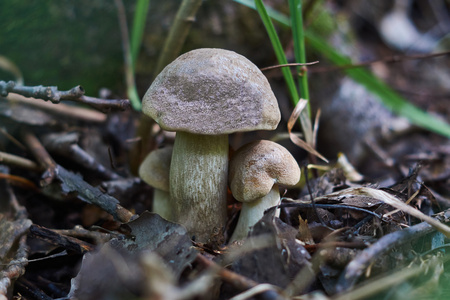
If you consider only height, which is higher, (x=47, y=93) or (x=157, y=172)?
(x=47, y=93)

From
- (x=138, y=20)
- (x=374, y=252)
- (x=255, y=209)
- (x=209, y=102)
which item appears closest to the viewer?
(x=374, y=252)

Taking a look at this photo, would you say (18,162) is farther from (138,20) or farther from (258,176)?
(258,176)

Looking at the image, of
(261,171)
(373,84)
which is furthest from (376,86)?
(261,171)

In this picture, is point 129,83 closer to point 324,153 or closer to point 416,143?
point 324,153

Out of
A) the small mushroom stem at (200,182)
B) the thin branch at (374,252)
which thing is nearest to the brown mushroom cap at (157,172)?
the small mushroom stem at (200,182)

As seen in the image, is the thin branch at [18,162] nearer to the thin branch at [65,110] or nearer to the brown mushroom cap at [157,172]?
the thin branch at [65,110]

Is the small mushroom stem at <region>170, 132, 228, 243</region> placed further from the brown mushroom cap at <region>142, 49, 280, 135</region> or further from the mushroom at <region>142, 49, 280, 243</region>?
the brown mushroom cap at <region>142, 49, 280, 135</region>
